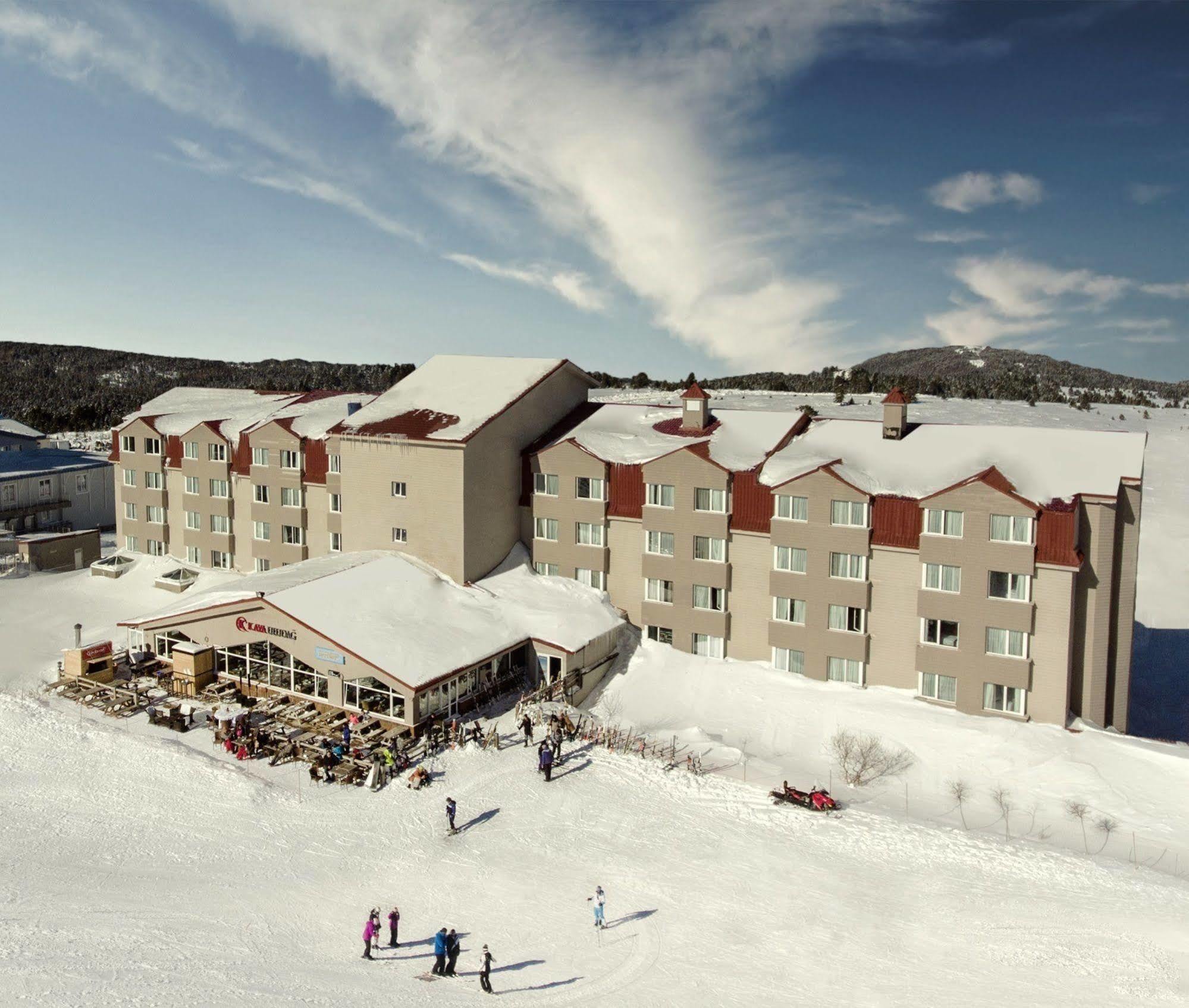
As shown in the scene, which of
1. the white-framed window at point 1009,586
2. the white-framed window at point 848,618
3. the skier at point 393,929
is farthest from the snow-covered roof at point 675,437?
the skier at point 393,929

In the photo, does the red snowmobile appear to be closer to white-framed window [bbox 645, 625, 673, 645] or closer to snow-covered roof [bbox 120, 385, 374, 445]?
white-framed window [bbox 645, 625, 673, 645]

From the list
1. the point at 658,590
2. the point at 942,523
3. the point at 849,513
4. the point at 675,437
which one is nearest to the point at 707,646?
the point at 658,590

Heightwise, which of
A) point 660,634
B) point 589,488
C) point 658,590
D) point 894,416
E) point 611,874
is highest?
point 894,416

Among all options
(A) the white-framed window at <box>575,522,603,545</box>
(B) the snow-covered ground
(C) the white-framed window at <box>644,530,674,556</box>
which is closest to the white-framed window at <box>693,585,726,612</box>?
(C) the white-framed window at <box>644,530,674,556</box>

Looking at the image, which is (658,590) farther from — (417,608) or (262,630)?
(262,630)

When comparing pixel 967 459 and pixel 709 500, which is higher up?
pixel 967 459

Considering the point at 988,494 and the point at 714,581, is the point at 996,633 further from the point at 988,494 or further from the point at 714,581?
the point at 714,581
